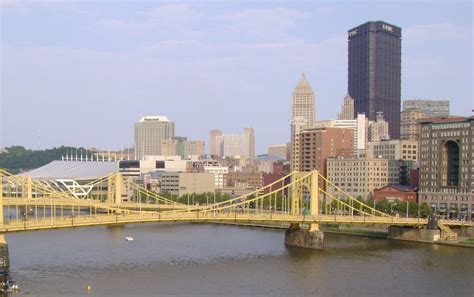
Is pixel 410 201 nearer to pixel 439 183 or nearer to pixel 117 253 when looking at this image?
pixel 439 183

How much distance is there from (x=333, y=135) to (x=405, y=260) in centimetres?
6910

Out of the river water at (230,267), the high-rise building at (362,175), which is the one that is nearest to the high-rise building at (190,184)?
the high-rise building at (362,175)

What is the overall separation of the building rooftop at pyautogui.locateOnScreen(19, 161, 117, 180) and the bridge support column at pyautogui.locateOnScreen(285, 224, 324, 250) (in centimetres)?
7835

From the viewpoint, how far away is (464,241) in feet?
207

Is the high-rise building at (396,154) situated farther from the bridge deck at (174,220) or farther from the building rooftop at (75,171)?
the building rooftop at (75,171)

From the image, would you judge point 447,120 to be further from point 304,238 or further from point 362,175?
point 304,238

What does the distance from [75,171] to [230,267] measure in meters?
102

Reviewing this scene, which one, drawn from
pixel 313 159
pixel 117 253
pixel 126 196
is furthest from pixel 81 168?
pixel 117 253

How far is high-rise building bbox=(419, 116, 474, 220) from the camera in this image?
81.3m

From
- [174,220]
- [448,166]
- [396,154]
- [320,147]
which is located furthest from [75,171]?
[174,220]

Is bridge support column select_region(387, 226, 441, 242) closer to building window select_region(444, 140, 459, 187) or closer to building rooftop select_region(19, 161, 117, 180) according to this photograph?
building window select_region(444, 140, 459, 187)

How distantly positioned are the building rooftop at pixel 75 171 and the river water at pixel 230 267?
6917 cm

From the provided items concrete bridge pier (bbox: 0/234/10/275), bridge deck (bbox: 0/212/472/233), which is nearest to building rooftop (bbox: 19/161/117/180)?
bridge deck (bbox: 0/212/472/233)

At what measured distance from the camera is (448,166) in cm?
8538
